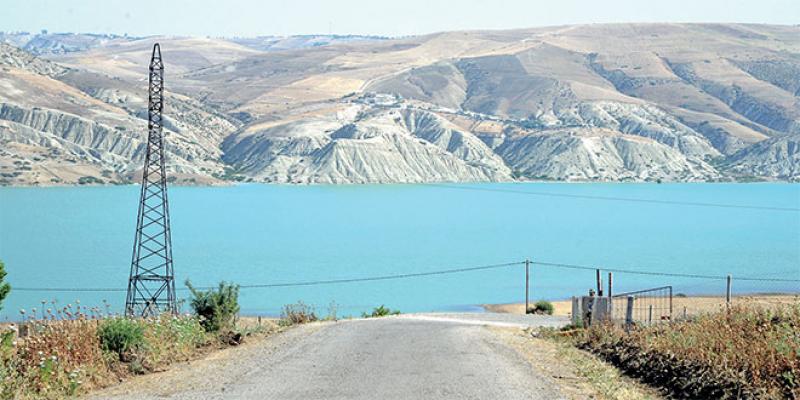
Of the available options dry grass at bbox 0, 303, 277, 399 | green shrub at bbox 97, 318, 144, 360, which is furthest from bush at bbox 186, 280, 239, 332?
green shrub at bbox 97, 318, 144, 360

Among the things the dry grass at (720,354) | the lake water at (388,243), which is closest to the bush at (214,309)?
the dry grass at (720,354)

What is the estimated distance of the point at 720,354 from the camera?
11758mm

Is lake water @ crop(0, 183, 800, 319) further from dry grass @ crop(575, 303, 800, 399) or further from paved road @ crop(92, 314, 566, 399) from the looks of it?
dry grass @ crop(575, 303, 800, 399)

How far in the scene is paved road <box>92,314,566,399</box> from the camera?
11422 mm

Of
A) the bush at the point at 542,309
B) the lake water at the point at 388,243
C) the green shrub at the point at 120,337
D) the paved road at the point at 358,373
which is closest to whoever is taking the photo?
the paved road at the point at 358,373

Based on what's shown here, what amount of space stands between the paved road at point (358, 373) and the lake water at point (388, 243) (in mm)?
39203

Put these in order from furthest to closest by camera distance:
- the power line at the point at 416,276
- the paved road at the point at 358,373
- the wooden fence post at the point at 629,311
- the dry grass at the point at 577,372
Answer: the power line at the point at 416,276 < the wooden fence post at the point at 629,311 < the dry grass at the point at 577,372 < the paved road at the point at 358,373

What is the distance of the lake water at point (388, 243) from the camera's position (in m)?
69.6

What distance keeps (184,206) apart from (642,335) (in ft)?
474

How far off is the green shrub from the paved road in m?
0.70

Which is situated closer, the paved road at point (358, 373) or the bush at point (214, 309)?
the paved road at point (358, 373)

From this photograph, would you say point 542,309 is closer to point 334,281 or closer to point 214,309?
point 334,281

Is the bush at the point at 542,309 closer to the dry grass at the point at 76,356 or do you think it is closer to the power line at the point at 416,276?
the power line at the point at 416,276

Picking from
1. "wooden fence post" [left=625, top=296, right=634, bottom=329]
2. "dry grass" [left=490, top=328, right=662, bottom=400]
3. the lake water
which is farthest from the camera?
the lake water
